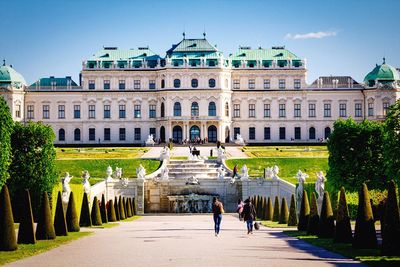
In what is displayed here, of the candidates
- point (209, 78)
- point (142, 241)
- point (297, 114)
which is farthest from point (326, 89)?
point (142, 241)

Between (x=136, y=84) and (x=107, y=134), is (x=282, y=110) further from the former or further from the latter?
(x=107, y=134)

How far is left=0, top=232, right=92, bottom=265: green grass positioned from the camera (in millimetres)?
17984

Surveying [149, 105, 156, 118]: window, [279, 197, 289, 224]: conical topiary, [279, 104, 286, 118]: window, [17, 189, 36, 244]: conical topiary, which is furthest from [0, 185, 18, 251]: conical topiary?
[279, 104, 286, 118]: window

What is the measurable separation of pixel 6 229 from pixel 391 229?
872 cm

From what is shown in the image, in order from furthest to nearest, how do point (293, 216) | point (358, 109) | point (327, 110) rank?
point (327, 110) → point (358, 109) → point (293, 216)

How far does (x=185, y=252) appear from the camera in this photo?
1922 centimetres

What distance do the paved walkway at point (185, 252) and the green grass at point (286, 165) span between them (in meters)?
27.9

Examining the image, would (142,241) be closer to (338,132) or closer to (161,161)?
(338,132)

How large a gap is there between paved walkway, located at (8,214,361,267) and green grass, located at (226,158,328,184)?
2789 centimetres

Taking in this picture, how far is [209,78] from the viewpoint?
285ft

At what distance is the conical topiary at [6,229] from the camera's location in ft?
63.1

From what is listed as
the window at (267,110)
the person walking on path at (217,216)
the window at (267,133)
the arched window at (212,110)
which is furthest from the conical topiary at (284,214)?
the window at (267,110)

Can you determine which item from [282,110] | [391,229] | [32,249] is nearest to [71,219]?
[32,249]

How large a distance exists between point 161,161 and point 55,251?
128 ft
